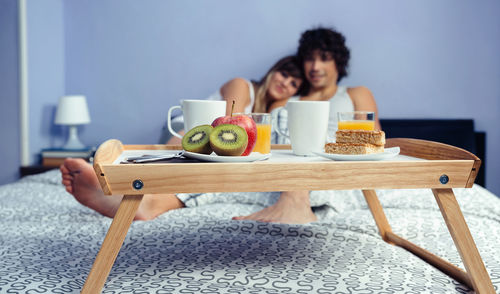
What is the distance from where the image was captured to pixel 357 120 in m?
1.27

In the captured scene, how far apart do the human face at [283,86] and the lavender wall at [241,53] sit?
1.15 feet

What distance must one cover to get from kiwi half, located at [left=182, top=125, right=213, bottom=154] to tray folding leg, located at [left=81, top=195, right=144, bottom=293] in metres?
0.19

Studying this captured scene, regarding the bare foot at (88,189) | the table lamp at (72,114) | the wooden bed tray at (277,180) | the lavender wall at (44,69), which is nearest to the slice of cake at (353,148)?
the wooden bed tray at (277,180)

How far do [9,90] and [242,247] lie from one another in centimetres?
249

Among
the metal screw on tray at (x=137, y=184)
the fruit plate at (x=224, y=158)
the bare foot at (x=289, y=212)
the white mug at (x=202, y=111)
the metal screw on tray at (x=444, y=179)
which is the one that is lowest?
the bare foot at (x=289, y=212)

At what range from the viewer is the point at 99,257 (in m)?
0.88

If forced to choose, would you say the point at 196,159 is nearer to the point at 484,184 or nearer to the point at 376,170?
the point at 376,170

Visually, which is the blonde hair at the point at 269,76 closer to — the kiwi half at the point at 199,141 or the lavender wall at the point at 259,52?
the lavender wall at the point at 259,52

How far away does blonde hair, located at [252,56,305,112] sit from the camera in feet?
9.20

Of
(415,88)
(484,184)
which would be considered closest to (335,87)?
(415,88)

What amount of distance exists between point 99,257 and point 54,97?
270 cm

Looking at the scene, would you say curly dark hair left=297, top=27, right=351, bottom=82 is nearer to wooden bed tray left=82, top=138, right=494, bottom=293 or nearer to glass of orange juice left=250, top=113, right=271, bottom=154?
glass of orange juice left=250, top=113, right=271, bottom=154

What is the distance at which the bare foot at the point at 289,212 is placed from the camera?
1.63 m

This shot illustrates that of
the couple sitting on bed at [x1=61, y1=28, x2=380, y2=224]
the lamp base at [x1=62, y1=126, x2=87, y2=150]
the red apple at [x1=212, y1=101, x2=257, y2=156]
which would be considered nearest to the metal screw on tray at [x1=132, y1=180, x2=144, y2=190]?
the red apple at [x1=212, y1=101, x2=257, y2=156]
